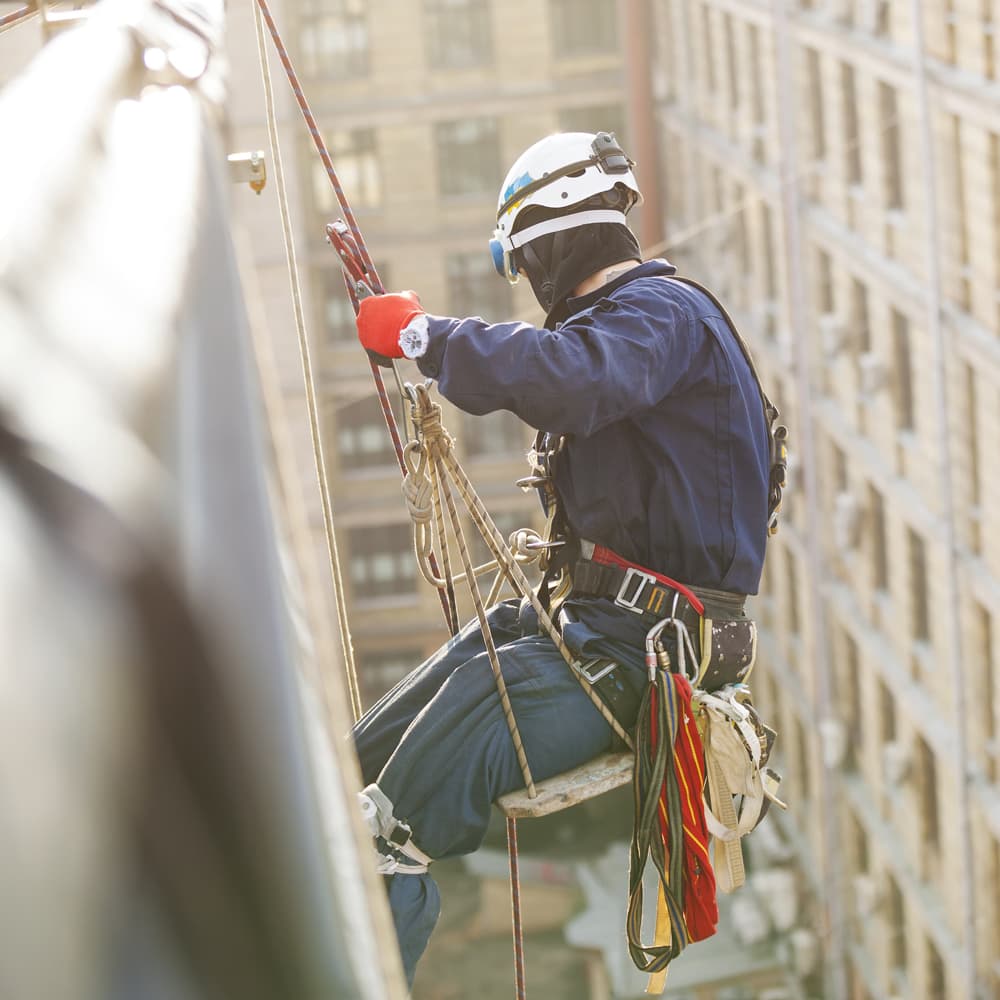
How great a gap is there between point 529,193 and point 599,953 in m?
17.3

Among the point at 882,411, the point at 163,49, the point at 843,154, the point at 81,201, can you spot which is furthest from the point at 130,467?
the point at 843,154

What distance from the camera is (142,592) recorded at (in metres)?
0.79

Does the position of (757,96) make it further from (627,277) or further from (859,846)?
(627,277)

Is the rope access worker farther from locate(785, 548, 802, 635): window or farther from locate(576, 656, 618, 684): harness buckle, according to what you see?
locate(785, 548, 802, 635): window

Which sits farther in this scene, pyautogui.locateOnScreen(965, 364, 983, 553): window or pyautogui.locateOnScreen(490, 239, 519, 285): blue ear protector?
pyautogui.locateOnScreen(965, 364, 983, 553): window

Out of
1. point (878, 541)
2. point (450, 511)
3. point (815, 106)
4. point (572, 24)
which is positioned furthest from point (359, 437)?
point (450, 511)

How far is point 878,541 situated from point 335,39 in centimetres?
1435

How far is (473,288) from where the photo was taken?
28.1 metres

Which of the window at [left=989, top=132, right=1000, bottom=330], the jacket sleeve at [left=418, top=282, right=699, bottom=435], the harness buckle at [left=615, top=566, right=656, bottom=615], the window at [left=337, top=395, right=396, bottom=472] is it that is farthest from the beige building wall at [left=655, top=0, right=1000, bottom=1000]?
the jacket sleeve at [left=418, top=282, right=699, bottom=435]

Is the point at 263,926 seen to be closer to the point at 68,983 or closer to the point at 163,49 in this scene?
the point at 68,983

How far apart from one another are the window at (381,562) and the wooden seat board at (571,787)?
2343 centimetres

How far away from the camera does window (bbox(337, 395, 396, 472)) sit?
2769 cm

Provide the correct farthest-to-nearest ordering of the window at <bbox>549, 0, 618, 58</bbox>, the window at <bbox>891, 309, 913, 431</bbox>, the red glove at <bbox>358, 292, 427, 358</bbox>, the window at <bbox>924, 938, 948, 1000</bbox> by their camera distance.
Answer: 1. the window at <bbox>549, 0, 618, 58</bbox>
2. the window at <bbox>924, 938, 948, 1000</bbox>
3. the window at <bbox>891, 309, 913, 431</bbox>
4. the red glove at <bbox>358, 292, 427, 358</bbox>

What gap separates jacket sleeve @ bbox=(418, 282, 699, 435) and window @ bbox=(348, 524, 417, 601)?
23848mm
